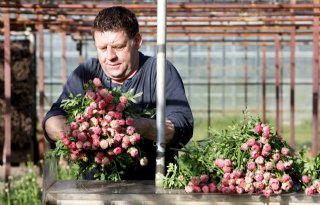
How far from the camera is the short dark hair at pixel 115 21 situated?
276 cm

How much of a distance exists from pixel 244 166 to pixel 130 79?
608 millimetres

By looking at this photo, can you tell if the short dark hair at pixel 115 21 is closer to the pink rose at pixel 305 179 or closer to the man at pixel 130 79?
the man at pixel 130 79

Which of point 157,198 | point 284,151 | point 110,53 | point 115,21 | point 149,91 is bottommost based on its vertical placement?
point 157,198

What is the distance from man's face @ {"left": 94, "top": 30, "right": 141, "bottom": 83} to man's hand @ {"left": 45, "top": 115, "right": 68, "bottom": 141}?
26 centimetres

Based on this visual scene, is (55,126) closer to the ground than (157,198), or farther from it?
farther from it

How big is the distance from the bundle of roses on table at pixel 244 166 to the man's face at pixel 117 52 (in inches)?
15.9

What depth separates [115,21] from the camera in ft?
9.09

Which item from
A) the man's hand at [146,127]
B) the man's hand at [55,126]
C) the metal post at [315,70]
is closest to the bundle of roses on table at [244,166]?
the man's hand at [146,127]

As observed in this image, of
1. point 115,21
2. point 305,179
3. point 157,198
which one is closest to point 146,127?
point 157,198

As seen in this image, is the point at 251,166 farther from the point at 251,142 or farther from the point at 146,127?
the point at 146,127

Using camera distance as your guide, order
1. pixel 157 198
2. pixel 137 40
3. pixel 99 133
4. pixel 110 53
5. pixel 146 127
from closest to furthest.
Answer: pixel 157 198, pixel 99 133, pixel 146 127, pixel 110 53, pixel 137 40

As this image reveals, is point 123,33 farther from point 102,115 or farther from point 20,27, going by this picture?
point 20,27

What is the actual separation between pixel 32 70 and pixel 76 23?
2.64 m

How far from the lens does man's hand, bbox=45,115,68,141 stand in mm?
2660
